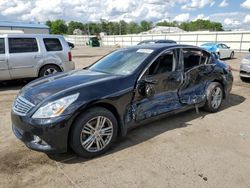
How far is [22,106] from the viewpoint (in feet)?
10.8

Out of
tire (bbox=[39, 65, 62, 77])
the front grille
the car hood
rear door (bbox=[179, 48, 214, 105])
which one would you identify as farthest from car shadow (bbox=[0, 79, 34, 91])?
rear door (bbox=[179, 48, 214, 105])

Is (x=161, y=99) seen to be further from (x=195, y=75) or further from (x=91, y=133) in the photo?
(x=91, y=133)

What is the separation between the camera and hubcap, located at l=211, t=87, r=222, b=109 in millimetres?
5287

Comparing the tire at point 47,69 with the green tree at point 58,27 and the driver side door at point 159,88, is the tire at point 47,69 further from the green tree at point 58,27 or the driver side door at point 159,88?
the green tree at point 58,27

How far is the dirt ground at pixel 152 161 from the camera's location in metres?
2.89

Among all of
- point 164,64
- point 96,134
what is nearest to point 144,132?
point 96,134

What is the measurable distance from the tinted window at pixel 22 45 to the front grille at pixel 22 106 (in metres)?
4.87

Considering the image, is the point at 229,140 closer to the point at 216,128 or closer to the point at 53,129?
the point at 216,128

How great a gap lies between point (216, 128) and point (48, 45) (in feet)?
20.2

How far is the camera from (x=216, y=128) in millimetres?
4496

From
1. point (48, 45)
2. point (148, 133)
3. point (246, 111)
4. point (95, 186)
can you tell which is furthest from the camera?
point (48, 45)

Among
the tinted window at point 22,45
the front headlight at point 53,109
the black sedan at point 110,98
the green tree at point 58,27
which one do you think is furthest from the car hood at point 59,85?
the green tree at point 58,27

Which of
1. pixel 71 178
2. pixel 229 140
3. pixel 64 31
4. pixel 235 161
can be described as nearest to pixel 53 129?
pixel 71 178

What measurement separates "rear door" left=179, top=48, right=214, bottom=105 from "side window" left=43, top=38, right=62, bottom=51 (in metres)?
5.09
